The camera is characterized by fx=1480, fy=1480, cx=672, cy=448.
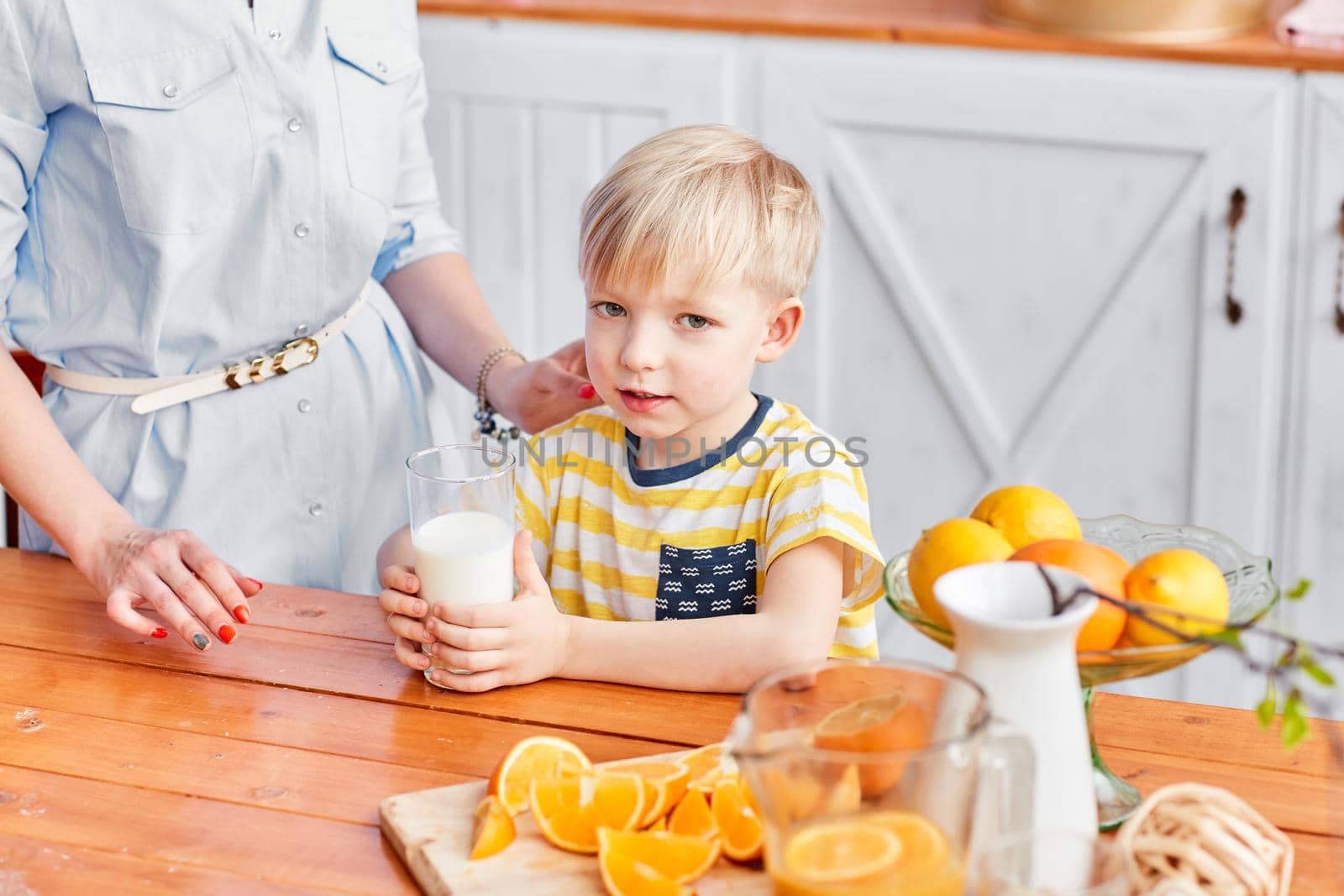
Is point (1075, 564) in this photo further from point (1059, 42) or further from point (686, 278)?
point (1059, 42)

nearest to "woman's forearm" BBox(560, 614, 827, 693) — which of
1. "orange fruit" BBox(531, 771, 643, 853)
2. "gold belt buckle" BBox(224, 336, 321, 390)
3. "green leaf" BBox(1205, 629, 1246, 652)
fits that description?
"orange fruit" BBox(531, 771, 643, 853)

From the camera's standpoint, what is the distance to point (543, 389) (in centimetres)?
160

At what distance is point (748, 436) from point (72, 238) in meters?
0.75

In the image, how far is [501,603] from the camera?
1.23 metres

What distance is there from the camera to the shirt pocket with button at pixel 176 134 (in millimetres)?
1488

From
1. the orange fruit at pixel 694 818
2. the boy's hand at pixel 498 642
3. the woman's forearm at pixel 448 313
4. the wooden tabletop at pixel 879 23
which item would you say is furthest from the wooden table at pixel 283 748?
the wooden tabletop at pixel 879 23

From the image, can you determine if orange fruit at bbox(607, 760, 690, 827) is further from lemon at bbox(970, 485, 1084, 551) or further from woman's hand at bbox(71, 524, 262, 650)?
woman's hand at bbox(71, 524, 262, 650)

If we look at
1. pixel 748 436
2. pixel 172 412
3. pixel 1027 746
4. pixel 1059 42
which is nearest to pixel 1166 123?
pixel 1059 42

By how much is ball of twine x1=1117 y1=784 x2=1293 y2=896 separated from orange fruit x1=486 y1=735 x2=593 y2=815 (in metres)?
0.38

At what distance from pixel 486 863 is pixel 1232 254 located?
1.81 metres

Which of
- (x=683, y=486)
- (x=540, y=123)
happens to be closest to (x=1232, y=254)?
(x=540, y=123)

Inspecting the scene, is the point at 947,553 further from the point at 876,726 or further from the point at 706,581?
the point at 706,581

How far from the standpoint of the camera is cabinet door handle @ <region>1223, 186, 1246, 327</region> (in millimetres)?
2342

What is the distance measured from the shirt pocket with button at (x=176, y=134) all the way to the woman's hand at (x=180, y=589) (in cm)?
39
